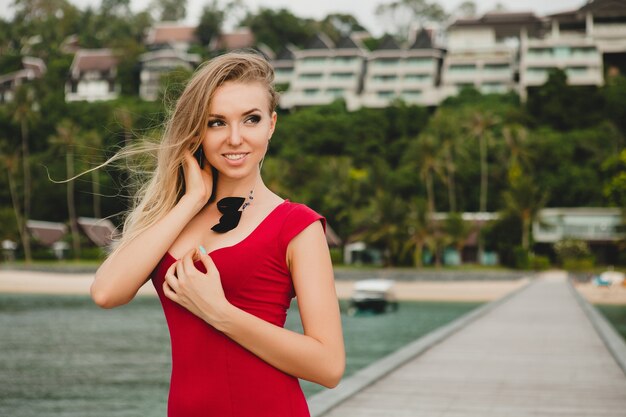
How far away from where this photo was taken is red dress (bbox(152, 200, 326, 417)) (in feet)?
5.52

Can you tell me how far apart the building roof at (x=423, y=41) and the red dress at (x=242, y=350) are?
276 feet

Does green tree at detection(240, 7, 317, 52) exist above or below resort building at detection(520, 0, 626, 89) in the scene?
above

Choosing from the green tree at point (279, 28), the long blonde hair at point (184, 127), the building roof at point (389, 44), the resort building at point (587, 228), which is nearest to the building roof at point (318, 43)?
the building roof at point (389, 44)

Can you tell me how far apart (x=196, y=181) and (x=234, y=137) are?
0.14 m

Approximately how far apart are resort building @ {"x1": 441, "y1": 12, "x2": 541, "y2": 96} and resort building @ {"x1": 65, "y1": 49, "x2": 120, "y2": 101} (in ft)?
111

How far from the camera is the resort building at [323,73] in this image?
83500 millimetres

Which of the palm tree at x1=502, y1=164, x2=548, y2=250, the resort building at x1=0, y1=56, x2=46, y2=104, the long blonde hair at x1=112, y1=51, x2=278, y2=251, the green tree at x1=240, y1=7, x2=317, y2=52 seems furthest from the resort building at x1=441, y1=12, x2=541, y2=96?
the long blonde hair at x1=112, y1=51, x2=278, y2=251

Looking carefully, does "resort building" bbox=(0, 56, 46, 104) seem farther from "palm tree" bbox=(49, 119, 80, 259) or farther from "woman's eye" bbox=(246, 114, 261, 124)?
"woman's eye" bbox=(246, 114, 261, 124)

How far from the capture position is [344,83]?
83812 mm

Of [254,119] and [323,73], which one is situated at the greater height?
[254,119]

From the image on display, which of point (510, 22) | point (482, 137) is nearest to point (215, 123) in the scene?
point (482, 137)

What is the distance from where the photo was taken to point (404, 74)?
82.2 meters

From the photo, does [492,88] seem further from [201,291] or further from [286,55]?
[201,291]

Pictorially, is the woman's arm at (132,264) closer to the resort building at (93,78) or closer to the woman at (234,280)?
the woman at (234,280)
